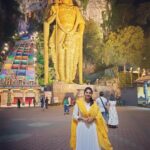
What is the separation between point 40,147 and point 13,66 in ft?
178

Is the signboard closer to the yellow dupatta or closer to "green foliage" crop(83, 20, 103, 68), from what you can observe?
"green foliage" crop(83, 20, 103, 68)

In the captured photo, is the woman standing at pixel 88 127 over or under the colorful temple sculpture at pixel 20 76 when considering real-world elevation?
under

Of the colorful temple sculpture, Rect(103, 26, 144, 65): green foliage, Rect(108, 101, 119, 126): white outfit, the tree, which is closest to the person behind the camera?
Rect(108, 101, 119, 126): white outfit

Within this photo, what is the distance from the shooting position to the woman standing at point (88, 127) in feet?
19.5

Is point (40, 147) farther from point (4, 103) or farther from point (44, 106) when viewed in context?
point (4, 103)

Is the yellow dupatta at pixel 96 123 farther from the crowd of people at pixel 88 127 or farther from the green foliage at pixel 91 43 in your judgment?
the green foliage at pixel 91 43

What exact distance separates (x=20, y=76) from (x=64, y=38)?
2531 cm

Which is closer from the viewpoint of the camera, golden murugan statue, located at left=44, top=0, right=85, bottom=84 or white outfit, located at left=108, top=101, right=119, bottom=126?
white outfit, located at left=108, top=101, right=119, bottom=126

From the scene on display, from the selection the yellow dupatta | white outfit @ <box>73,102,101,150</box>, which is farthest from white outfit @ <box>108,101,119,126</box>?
white outfit @ <box>73,102,101,150</box>

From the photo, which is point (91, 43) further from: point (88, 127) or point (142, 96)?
point (88, 127)

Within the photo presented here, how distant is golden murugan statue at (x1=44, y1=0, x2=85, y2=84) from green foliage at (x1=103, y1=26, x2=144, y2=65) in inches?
256

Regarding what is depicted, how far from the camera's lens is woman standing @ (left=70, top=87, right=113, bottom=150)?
5930 millimetres

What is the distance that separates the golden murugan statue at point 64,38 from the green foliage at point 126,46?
256 inches

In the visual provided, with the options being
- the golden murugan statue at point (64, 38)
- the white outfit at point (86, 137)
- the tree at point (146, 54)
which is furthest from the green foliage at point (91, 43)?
the white outfit at point (86, 137)
